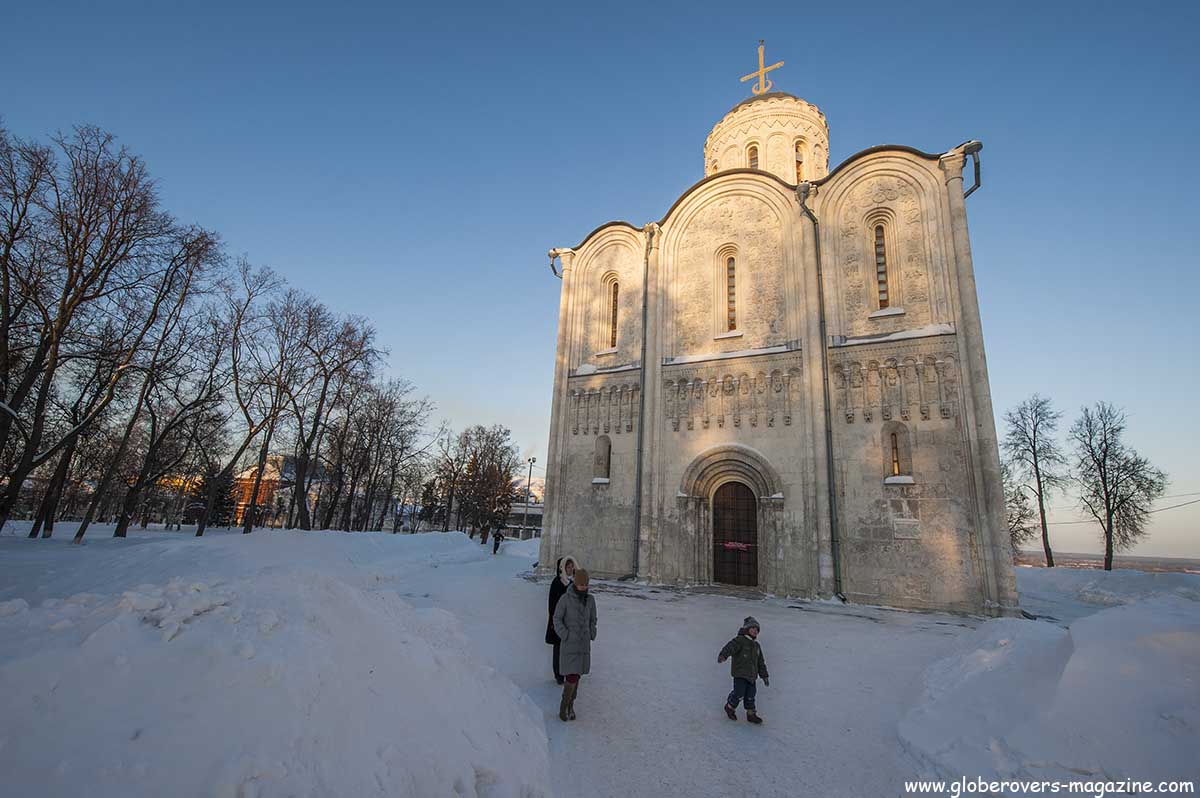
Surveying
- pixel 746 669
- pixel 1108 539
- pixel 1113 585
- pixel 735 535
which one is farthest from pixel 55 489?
pixel 1108 539

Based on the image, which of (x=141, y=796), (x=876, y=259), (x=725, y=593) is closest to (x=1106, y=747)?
(x=141, y=796)

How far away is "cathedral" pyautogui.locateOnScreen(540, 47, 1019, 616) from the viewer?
13.3 metres

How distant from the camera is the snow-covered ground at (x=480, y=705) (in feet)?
8.60

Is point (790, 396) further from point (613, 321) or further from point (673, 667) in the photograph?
point (673, 667)

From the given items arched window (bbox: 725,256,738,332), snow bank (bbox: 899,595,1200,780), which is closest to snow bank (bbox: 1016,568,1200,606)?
arched window (bbox: 725,256,738,332)

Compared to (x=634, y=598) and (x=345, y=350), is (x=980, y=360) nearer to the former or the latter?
(x=634, y=598)

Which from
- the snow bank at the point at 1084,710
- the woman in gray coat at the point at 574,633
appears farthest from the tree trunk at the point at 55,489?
the snow bank at the point at 1084,710

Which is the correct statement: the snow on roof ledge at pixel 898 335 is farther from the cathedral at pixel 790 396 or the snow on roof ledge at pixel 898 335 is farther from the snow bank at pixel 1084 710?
the snow bank at pixel 1084 710

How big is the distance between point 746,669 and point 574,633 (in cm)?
187

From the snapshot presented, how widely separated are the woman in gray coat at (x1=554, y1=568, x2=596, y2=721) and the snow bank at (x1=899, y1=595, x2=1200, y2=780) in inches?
123

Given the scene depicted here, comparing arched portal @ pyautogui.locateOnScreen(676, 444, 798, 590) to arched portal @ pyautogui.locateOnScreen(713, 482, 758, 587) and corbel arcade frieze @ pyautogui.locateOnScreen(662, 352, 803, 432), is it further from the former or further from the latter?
corbel arcade frieze @ pyautogui.locateOnScreen(662, 352, 803, 432)

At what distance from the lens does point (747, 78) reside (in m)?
22.5

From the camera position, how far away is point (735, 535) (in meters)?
15.7

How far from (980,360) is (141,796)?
16.6 m
